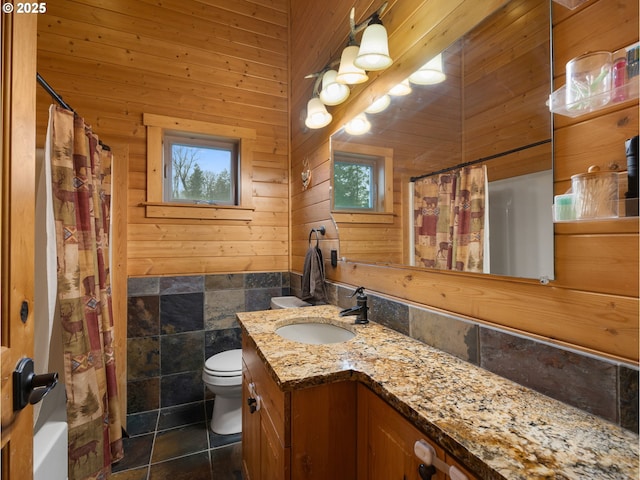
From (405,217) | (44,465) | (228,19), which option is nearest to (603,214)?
(405,217)

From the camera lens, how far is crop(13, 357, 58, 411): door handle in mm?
622

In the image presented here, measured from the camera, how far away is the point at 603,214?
0.64m

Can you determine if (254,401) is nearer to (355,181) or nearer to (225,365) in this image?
(225,365)

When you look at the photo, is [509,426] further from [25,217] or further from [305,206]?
[305,206]

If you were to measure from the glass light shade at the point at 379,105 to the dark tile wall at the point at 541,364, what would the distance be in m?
0.96

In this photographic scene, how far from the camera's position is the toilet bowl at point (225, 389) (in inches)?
77.4

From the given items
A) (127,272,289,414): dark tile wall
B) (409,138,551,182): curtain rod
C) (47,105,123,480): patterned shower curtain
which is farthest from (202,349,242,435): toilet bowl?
(409,138,551,182): curtain rod

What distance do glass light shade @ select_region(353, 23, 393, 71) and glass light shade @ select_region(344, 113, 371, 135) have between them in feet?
1.00

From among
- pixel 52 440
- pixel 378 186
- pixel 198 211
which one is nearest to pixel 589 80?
pixel 378 186

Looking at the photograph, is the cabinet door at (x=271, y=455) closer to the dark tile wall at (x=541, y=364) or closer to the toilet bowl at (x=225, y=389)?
the dark tile wall at (x=541, y=364)

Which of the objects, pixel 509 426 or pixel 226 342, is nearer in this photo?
pixel 509 426

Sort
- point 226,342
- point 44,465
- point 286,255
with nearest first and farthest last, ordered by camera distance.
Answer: point 44,465
point 226,342
point 286,255

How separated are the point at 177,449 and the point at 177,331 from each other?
78cm

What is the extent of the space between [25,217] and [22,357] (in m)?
0.31
